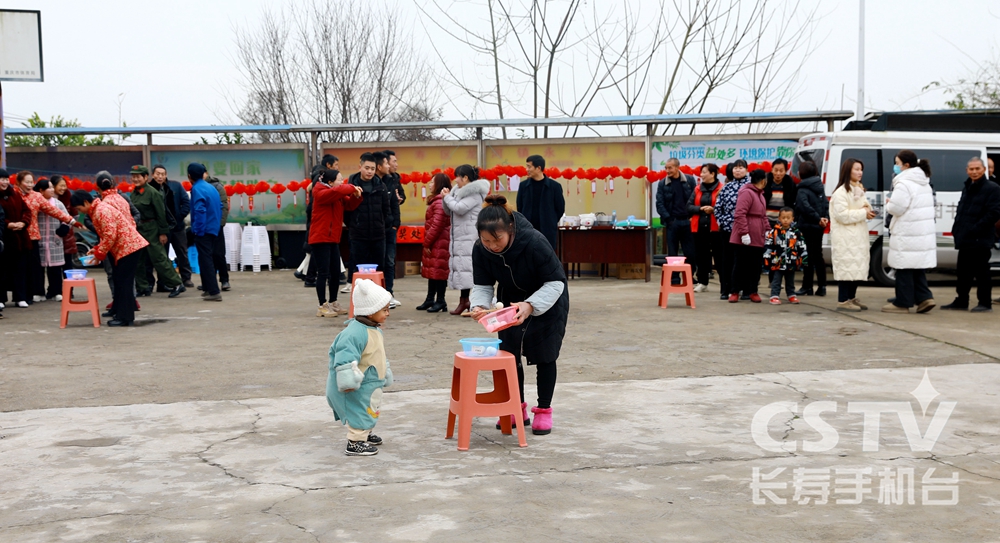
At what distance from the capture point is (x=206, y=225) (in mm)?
12227

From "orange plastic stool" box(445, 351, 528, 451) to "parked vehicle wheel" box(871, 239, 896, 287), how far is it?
940 centimetres

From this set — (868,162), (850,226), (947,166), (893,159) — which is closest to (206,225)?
(850,226)

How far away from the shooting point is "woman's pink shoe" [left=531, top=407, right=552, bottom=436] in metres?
5.16

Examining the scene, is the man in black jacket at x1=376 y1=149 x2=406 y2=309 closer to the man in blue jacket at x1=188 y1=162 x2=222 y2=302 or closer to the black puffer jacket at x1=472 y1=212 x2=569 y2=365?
the man in blue jacket at x1=188 y1=162 x2=222 y2=302

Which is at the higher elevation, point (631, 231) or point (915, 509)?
point (631, 231)

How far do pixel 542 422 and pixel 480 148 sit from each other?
12.0m

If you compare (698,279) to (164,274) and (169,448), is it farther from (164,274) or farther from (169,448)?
(169,448)

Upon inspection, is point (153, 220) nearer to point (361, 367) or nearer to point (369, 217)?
point (369, 217)

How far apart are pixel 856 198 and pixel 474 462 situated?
718cm

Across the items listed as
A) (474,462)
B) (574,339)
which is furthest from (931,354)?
(474,462)

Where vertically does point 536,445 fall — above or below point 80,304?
below

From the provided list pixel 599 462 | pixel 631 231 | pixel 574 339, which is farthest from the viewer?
pixel 631 231

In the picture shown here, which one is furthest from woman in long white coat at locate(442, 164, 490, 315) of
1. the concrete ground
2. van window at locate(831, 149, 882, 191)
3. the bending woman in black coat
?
van window at locate(831, 149, 882, 191)

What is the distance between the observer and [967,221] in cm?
1023
